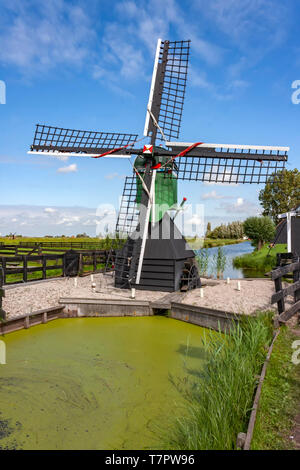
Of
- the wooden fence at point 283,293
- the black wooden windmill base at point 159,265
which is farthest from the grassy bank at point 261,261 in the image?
the wooden fence at point 283,293

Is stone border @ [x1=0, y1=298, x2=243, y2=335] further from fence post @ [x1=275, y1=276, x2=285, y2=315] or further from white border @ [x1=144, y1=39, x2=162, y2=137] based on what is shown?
white border @ [x1=144, y1=39, x2=162, y2=137]

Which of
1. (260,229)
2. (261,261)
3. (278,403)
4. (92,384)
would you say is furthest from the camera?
(260,229)

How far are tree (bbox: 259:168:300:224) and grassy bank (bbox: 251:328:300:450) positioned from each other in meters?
34.0

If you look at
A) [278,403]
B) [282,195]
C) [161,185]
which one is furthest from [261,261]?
[278,403]

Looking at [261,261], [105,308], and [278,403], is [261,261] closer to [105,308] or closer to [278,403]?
[105,308]

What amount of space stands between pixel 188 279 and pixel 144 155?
477 centimetres

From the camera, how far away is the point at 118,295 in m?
10.1

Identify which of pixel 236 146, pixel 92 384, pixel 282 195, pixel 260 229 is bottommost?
pixel 92 384

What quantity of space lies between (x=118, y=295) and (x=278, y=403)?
270 inches

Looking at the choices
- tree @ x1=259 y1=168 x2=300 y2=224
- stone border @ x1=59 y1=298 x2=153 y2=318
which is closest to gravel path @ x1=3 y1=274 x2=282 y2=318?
stone border @ x1=59 y1=298 x2=153 y2=318

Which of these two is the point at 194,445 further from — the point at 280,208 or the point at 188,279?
the point at 280,208

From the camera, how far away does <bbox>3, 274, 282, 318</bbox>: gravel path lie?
8438 millimetres

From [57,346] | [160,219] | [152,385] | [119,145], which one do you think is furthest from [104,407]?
[119,145]
